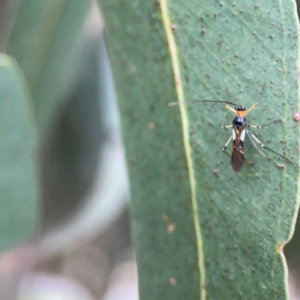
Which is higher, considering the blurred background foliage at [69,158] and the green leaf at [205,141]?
the green leaf at [205,141]

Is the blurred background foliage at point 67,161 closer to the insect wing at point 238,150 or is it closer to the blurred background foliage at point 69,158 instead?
the blurred background foliage at point 69,158

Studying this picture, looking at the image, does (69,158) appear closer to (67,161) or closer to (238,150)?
(67,161)

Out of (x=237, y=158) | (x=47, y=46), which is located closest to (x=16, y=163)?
(x=47, y=46)

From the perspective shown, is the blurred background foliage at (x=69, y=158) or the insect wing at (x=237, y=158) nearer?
the insect wing at (x=237, y=158)

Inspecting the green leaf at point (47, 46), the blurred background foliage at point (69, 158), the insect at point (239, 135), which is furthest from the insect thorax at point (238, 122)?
the green leaf at point (47, 46)

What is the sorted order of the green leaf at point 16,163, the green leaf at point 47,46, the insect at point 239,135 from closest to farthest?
the insect at point 239,135 → the green leaf at point 16,163 → the green leaf at point 47,46

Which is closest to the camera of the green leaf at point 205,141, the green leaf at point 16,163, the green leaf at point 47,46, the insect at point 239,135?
the green leaf at point 205,141

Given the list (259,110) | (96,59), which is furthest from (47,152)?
(259,110)

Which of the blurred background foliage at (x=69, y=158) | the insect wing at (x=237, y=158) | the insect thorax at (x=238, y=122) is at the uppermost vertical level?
the insect thorax at (x=238, y=122)
